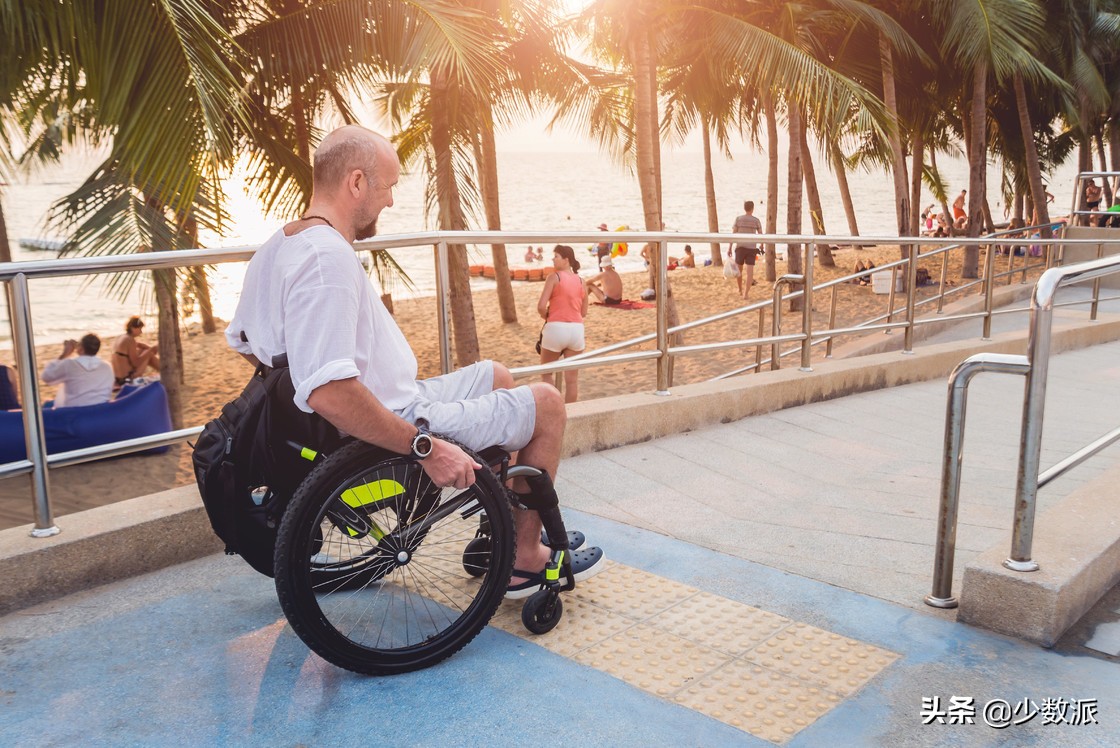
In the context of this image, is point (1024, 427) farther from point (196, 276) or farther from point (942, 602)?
point (196, 276)

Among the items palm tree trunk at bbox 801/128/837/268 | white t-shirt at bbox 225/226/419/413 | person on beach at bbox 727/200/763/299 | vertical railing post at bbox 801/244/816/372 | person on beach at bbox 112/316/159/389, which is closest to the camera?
white t-shirt at bbox 225/226/419/413

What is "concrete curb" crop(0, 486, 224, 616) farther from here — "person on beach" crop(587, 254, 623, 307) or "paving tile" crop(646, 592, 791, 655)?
"person on beach" crop(587, 254, 623, 307)

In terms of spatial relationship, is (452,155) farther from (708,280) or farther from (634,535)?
(708,280)

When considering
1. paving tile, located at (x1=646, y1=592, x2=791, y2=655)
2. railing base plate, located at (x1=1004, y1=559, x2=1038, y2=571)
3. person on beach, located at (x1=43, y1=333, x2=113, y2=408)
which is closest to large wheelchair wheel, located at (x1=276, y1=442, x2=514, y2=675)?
paving tile, located at (x1=646, y1=592, x2=791, y2=655)

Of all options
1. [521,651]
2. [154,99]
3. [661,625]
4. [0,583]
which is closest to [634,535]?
[661,625]

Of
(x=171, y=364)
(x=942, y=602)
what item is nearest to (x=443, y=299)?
(x=942, y=602)

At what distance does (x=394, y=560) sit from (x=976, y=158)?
878 inches

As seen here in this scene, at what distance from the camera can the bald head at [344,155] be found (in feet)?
7.98

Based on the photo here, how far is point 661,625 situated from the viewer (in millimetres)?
2830

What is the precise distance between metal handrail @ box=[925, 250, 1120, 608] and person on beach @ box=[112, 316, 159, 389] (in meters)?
11.5

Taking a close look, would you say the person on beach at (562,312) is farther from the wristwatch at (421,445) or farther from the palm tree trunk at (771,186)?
the palm tree trunk at (771,186)

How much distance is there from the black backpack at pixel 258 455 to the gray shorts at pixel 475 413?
0.84ft

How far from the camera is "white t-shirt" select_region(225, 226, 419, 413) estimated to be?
7.41 feet

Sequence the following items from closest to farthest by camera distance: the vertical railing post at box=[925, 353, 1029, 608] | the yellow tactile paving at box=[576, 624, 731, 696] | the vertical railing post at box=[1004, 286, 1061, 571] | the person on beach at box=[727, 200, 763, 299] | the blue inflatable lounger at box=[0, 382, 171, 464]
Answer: the yellow tactile paving at box=[576, 624, 731, 696], the vertical railing post at box=[1004, 286, 1061, 571], the vertical railing post at box=[925, 353, 1029, 608], the blue inflatable lounger at box=[0, 382, 171, 464], the person on beach at box=[727, 200, 763, 299]
